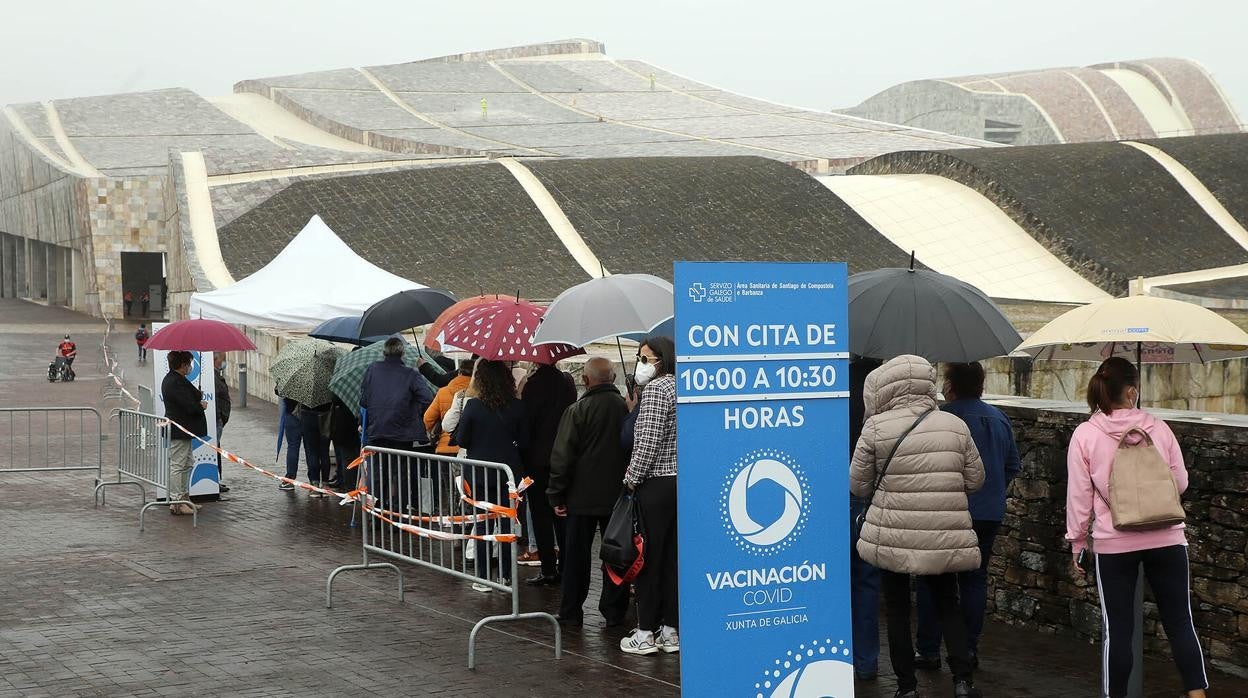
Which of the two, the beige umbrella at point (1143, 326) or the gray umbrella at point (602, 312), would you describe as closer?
the beige umbrella at point (1143, 326)

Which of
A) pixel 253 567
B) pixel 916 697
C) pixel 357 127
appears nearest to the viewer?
pixel 916 697

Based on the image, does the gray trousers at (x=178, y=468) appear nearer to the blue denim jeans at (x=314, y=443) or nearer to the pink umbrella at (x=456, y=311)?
the blue denim jeans at (x=314, y=443)

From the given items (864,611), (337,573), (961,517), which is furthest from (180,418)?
(961,517)

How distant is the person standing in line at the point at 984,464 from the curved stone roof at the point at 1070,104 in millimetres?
84824

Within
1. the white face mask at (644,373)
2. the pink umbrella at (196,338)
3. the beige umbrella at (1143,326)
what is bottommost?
the white face mask at (644,373)

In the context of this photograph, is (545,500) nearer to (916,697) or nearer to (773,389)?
(916,697)

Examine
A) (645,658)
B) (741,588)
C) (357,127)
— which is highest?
(357,127)

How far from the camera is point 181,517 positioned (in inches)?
505

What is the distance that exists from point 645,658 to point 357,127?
63621 millimetres

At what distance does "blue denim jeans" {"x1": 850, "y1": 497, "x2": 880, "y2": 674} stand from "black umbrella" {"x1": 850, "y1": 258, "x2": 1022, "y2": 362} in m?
0.84

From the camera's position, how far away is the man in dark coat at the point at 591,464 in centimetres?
831

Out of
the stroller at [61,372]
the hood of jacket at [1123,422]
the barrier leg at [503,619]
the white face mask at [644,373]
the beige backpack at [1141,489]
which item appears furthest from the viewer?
the stroller at [61,372]

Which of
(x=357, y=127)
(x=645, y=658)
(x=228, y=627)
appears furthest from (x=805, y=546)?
(x=357, y=127)

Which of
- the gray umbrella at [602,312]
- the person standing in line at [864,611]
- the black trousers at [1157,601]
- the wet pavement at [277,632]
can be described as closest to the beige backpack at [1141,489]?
the black trousers at [1157,601]
